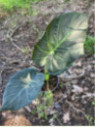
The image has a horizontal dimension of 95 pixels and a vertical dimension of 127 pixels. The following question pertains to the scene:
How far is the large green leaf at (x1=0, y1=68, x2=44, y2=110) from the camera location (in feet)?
3.79

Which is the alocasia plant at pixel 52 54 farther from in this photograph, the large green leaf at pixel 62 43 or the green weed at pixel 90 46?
the green weed at pixel 90 46

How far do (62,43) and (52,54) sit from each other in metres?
0.13

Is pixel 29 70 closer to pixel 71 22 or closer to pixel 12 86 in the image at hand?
pixel 12 86

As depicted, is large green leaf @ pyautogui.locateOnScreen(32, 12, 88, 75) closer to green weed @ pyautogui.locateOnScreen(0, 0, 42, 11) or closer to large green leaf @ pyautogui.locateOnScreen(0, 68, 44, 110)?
large green leaf @ pyautogui.locateOnScreen(0, 68, 44, 110)

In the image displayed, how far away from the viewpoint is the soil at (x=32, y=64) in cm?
149

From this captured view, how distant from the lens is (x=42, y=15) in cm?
258

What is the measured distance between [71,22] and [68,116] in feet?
2.65

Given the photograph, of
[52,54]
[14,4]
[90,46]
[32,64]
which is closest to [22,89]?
[52,54]

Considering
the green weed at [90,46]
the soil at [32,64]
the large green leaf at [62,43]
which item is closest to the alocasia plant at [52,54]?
the large green leaf at [62,43]

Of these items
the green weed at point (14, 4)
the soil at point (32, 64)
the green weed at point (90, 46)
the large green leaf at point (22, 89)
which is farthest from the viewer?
the green weed at point (14, 4)

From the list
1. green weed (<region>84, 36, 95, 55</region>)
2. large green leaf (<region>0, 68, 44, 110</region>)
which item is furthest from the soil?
large green leaf (<region>0, 68, 44, 110</region>)

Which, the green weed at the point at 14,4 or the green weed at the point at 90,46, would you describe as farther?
the green weed at the point at 14,4

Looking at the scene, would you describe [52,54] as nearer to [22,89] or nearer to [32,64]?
[22,89]

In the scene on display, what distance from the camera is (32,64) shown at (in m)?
1.92
